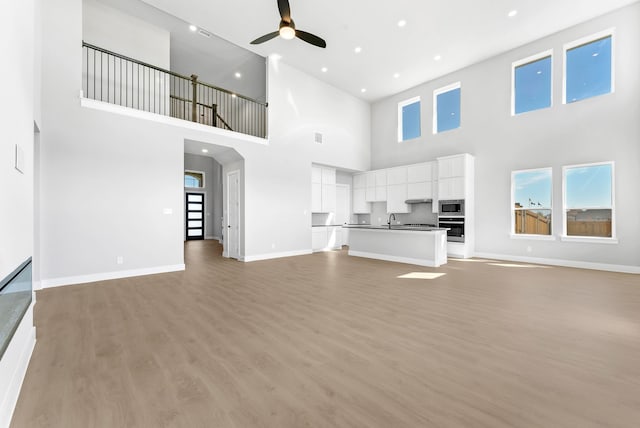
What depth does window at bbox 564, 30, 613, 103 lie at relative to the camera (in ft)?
18.7

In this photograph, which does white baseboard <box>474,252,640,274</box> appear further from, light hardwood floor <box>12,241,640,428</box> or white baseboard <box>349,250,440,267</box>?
white baseboard <box>349,250,440,267</box>

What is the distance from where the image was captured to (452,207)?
7477 millimetres

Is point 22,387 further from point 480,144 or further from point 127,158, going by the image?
point 480,144

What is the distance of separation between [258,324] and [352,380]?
1.34 metres

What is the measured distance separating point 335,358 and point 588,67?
8.31 meters

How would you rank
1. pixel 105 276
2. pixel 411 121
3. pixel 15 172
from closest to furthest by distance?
pixel 15 172
pixel 105 276
pixel 411 121

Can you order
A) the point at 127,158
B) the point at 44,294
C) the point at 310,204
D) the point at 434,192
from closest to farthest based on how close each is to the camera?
1. the point at 44,294
2. the point at 127,158
3. the point at 434,192
4. the point at 310,204

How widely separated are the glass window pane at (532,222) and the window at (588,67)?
2.66 metres

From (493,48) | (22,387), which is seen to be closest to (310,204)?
(493,48)

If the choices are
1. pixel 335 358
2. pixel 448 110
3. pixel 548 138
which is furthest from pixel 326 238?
pixel 335 358

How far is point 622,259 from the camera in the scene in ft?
17.8

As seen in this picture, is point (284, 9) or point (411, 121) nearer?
point (284, 9)

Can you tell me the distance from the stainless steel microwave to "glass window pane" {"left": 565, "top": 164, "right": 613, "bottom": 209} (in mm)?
2182

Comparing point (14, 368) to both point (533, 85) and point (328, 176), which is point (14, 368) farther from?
point (533, 85)
